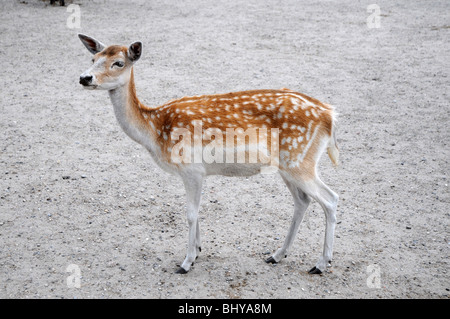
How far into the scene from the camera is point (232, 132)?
4207 mm

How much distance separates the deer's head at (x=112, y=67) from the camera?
4.08m

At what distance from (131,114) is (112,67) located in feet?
1.51

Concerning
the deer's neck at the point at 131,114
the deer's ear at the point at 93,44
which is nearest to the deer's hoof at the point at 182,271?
the deer's neck at the point at 131,114

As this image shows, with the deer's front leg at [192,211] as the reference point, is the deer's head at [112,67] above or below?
above

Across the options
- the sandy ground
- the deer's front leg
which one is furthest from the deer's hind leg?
the deer's front leg

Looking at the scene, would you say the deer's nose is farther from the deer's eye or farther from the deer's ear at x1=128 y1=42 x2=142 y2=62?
the deer's ear at x1=128 y1=42 x2=142 y2=62

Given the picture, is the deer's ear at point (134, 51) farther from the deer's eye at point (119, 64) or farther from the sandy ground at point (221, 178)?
the sandy ground at point (221, 178)

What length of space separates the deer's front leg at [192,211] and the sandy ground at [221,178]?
111 millimetres

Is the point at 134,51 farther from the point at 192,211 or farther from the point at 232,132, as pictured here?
the point at 192,211

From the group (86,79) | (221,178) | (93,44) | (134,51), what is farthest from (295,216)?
(93,44)
